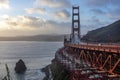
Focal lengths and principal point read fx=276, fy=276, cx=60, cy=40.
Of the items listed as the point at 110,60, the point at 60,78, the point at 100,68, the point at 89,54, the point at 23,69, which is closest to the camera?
the point at 110,60

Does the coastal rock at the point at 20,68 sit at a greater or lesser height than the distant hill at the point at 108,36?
lesser

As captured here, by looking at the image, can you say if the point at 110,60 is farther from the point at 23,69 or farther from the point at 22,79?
the point at 23,69

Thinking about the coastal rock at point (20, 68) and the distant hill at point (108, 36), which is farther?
the distant hill at point (108, 36)

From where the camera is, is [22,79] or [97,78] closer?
[97,78]

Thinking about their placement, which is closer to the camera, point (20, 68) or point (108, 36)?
point (20, 68)

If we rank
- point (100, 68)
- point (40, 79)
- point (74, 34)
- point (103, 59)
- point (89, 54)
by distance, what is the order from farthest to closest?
1. point (74, 34)
2. point (40, 79)
3. point (89, 54)
4. point (103, 59)
5. point (100, 68)

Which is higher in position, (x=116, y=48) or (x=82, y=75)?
(x=116, y=48)

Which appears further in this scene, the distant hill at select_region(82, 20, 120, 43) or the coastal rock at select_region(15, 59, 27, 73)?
the distant hill at select_region(82, 20, 120, 43)

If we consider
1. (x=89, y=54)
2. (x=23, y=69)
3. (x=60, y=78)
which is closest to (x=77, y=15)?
(x=23, y=69)

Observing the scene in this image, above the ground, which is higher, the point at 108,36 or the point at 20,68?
the point at 108,36

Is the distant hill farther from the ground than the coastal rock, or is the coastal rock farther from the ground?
the distant hill

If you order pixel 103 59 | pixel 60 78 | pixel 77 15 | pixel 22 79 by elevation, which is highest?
pixel 77 15
